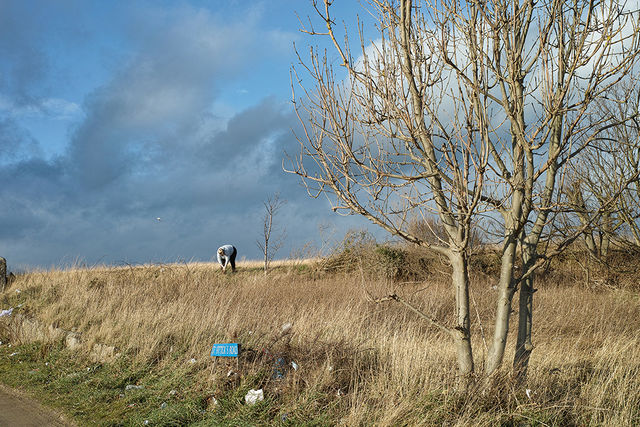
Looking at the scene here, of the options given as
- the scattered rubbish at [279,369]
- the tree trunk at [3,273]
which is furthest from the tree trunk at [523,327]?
the tree trunk at [3,273]

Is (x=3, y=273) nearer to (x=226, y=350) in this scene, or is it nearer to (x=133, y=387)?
(x=133, y=387)

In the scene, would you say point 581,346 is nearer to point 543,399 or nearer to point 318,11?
point 543,399

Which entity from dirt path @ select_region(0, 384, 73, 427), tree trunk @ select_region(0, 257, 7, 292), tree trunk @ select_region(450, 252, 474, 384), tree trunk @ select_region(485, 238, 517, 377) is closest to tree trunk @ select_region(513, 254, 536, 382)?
tree trunk @ select_region(485, 238, 517, 377)

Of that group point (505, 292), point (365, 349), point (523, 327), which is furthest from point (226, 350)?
point (523, 327)

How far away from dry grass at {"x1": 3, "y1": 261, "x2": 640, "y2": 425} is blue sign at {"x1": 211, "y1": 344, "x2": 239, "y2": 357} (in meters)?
0.21

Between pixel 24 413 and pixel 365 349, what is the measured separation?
4212mm

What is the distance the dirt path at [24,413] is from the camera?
221 inches

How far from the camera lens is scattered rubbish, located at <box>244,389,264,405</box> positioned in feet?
16.3

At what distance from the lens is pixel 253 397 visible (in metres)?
5.00

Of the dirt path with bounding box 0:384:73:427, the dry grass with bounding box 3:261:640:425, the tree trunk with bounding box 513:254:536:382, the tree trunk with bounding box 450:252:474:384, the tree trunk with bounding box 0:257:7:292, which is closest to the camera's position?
the tree trunk with bounding box 450:252:474:384

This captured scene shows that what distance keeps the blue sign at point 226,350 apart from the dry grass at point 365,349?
21 centimetres

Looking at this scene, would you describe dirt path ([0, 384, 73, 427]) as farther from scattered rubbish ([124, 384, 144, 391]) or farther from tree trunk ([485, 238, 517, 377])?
tree trunk ([485, 238, 517, 377])

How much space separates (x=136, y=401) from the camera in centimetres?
568

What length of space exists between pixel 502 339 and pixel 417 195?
64.1 inches
